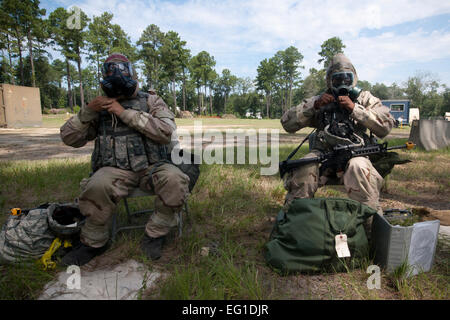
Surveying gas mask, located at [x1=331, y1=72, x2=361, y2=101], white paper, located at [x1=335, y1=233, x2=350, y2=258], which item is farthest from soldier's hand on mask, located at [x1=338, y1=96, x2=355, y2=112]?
white paper, located at [x1=335, y1=233, x2=350, y2=258]

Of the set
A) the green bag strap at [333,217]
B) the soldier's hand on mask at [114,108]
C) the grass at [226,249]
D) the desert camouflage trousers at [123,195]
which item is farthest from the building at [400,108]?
the soldier's hand on mask at [114,108]

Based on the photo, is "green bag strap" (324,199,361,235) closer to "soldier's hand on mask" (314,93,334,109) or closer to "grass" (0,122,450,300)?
"grass" (0,122,450,300)

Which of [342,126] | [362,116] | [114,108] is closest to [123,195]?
[114,108]

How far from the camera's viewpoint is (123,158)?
7.89 ft

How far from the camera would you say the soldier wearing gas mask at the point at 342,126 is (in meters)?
2.30

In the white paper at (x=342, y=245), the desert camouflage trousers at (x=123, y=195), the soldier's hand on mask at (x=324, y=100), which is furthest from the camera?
the soldier's hand on mask at (x=324, y=100)

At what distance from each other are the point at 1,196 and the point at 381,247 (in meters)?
4.75

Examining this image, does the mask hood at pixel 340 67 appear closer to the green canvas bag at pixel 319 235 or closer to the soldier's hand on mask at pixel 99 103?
the green canvas bag at pixel 319 235

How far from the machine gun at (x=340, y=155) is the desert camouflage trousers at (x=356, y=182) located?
6cm

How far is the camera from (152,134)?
7.75 ft

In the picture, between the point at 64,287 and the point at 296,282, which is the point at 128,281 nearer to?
the point at 64,287

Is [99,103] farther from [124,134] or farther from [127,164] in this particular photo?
[127,164]

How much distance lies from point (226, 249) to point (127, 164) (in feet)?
4.09
